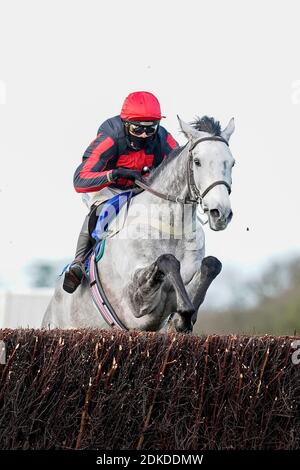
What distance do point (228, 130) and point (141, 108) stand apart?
28.9 inches

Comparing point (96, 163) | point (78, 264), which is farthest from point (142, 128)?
point (78, 264)

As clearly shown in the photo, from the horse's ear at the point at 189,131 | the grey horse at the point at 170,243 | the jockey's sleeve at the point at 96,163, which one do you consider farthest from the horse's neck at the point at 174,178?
the jockey's sleeve at the point at 96,163

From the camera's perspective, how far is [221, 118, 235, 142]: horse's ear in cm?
813

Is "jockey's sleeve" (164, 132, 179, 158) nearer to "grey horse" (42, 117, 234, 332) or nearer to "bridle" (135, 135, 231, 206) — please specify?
"grey horse" (42, 117, 234, 332)

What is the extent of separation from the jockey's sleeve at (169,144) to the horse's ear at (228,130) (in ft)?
2.77

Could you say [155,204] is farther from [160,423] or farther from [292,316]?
[292,316]

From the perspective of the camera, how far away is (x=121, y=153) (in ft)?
28.6

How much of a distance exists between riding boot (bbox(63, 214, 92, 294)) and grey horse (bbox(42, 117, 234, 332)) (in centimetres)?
23

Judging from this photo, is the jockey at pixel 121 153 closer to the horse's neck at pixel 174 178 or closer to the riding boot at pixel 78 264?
the riding boot at pixel 78 264

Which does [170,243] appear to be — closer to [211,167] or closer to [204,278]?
[204,278]

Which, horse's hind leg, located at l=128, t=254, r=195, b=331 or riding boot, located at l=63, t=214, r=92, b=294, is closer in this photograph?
horse's hind leg, located at l=128, t=254, r=195, b=331

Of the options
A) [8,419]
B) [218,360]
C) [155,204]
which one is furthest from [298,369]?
[155,204]

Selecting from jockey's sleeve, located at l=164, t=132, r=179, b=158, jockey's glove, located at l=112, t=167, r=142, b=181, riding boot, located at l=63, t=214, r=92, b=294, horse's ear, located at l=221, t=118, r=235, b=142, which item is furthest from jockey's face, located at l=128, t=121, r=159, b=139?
riding boot, located at l=63, t=214, r=92, b=294
